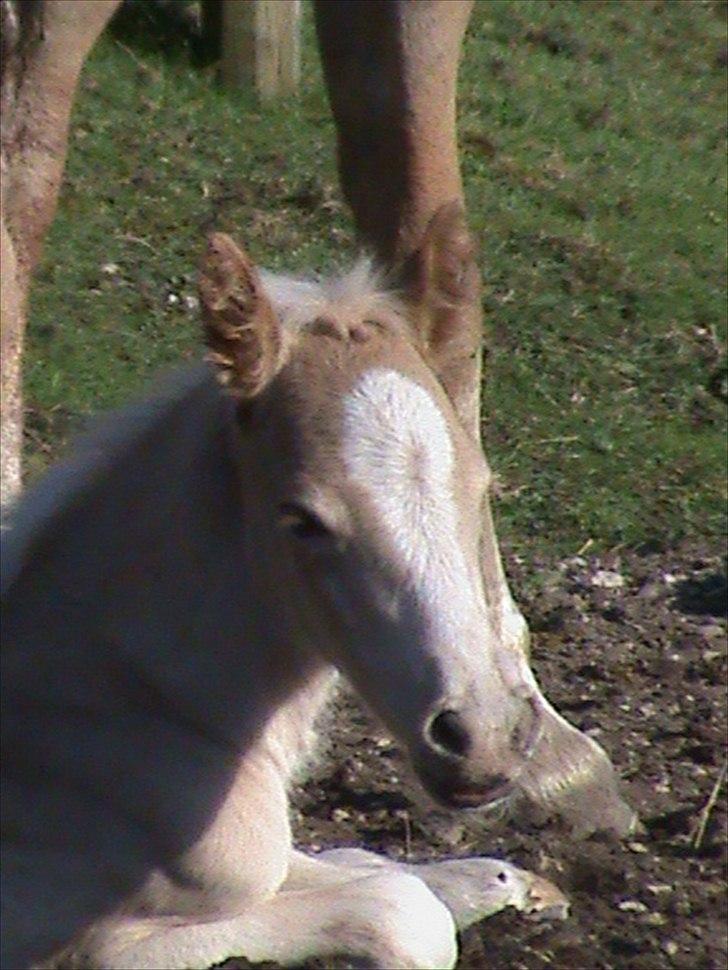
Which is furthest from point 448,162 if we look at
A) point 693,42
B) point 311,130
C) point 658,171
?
point 693,42

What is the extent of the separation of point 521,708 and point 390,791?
4.51 feet

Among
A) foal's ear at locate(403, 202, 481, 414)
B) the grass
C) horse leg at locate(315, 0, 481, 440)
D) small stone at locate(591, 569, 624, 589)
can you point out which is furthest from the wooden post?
foal's ear at locate(403, 202, 481, 414)

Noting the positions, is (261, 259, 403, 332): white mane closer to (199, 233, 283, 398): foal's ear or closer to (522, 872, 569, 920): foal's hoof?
(199, 233, 283, 398): foal's ear

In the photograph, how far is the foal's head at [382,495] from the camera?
307 cm

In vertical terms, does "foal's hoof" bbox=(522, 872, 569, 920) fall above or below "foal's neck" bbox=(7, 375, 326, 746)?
below

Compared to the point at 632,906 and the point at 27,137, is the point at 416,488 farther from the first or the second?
the point at 27,137

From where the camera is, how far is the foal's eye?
127 inches

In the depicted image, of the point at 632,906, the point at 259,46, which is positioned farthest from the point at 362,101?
the point at 259,46

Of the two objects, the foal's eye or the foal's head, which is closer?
the foal's head

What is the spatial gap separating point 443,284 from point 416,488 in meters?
0.52

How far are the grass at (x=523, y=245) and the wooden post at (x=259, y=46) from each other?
9cm

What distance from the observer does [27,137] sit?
15.9 feet

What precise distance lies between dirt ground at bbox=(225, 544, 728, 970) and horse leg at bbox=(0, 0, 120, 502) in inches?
37.4

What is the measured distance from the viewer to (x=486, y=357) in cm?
679
